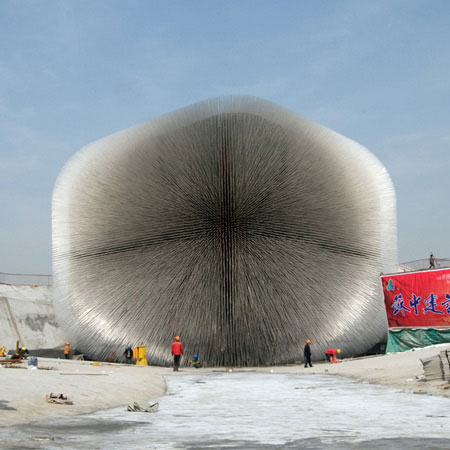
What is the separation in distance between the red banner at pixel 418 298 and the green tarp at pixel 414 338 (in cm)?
22

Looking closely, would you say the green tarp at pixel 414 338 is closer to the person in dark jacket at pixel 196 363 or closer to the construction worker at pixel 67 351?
the person in dark jacket at pixel 196 363

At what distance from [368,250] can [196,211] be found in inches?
298

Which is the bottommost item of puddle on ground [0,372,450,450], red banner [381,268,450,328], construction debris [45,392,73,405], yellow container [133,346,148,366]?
puddle on ground [0,372,450,450]

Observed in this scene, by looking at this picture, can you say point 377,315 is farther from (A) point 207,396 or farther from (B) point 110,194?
(A) point 207,396

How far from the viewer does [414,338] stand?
23.5 meters

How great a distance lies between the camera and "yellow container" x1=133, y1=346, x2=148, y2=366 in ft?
77.3

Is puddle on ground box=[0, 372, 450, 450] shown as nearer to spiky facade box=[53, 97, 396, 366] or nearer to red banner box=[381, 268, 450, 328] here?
spiky facade box=[53, 97, 396, 366]

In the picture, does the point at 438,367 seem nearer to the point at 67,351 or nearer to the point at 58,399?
the point at 58,399

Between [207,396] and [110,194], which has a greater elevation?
[110,194]

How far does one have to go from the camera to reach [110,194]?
83.5 feet

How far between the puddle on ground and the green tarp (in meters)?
12.2

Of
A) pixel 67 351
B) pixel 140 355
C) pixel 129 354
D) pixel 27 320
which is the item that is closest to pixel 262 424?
pixel 140 355

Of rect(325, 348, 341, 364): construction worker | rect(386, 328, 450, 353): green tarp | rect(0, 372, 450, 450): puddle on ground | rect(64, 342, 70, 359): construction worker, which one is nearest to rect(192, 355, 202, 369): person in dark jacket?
rect(325, 348, 341, 364): construction worker

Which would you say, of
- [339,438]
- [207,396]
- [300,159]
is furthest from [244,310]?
[339,438]
